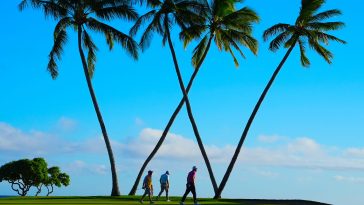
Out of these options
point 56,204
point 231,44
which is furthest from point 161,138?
point 56,204

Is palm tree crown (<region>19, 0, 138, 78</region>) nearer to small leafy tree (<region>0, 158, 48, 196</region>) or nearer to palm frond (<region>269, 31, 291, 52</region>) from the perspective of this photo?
palm frond (<region>269, 31, 291, 52</region>)

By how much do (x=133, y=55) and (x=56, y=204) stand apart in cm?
1807

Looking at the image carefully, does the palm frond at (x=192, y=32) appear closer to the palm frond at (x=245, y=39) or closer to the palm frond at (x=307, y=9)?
the palm frond at (x=245, y=39)

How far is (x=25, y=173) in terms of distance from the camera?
7481 centimetres

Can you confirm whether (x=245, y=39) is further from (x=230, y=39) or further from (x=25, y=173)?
(x=25, y=173)

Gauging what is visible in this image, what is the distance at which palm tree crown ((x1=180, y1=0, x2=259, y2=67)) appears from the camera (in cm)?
4556

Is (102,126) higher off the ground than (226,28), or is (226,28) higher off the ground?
(226,28)

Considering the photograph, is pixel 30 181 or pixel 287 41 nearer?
pixel 287 41

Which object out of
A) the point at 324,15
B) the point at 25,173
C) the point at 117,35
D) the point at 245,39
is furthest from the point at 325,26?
the point at 25,173

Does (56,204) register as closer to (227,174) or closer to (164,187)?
(164,187)

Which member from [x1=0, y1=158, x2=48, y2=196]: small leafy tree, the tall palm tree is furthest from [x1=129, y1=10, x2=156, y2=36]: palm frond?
[x1=0, y1=158, x2=48, y2=196]: small leafy tree

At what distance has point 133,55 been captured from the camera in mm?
45094

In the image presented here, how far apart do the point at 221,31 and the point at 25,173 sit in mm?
38909

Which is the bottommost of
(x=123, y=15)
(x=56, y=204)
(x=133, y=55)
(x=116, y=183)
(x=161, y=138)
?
(x=56, y=204)
